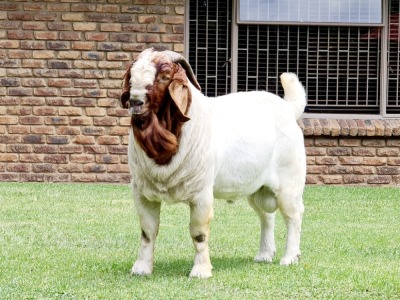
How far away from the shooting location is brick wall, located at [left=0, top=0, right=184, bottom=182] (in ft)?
49.9

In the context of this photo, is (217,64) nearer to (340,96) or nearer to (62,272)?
(340,96)

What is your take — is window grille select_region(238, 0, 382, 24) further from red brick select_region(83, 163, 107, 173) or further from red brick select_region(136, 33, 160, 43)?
red brick select_region(83, 163, 107, 173)

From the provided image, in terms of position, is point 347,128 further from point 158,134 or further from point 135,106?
point 135,106

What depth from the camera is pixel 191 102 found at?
750cm

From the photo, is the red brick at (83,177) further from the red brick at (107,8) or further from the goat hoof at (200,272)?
the goat hoof at (200,272)

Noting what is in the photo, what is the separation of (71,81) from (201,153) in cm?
801

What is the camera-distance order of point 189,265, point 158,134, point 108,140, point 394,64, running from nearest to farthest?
point 158,134, point 189,265, point 108,140, point 394,64

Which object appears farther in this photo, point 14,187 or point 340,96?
point 340,96

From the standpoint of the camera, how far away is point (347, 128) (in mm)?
15328

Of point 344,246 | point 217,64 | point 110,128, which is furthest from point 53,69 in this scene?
point 344,246

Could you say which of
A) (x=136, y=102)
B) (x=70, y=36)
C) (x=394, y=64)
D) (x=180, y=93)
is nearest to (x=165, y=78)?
(x=180, y=93)

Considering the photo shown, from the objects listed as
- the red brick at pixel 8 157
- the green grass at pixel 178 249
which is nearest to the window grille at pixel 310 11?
the green grass at pixel 178 249

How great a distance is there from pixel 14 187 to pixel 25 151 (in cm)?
114

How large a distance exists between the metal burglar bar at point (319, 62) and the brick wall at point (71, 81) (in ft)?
3.74
